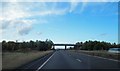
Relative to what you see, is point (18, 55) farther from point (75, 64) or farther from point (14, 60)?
point (75, 64)

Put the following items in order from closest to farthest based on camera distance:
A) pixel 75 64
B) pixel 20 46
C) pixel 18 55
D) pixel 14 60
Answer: pixel 75 64 → pixel 14 60 → pixel 18 55 → pixel 20 46

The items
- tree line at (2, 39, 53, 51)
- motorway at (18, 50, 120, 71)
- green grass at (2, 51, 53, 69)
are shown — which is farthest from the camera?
tree line at (2, 39, 53, 51)

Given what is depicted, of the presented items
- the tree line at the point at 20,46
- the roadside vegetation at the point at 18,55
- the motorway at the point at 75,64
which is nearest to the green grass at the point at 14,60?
the roadside vegetation at the point at 18,55

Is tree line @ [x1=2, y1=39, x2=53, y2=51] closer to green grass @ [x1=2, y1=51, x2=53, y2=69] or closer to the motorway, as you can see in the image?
green grass @ [x1=2, y1=51, x2=53, y2=69]

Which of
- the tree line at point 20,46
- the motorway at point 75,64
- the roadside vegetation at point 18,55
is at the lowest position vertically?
the motorway at point 75,64

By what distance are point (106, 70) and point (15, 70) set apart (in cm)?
594

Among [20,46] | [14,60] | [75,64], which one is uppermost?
[20,46]

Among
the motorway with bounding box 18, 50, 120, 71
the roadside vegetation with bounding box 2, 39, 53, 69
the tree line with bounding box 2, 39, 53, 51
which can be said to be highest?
the tree line with bounding box 2, 39, 53, 51

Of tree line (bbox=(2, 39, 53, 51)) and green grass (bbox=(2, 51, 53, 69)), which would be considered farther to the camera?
tree line (bbox=(2, 39, 53, 51))

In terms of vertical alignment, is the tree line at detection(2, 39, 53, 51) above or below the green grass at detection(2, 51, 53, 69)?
above

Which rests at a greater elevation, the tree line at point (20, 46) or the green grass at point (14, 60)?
the tree line at point (20, 46)

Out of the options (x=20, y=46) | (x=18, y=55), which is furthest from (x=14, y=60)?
(x=20, y=46)

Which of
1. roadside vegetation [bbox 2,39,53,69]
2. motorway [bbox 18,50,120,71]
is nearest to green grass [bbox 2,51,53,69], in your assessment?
roadside vegetation [bbox 2,39,53,69]

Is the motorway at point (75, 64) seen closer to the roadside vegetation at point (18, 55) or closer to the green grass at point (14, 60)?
the green grass at point (14, 60)
